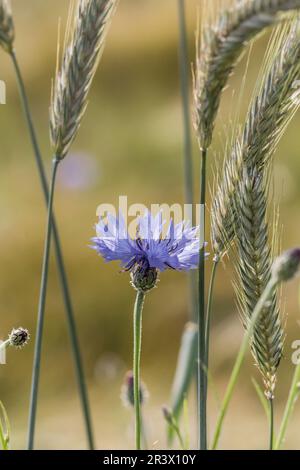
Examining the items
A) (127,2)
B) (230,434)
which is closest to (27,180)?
(127,2)

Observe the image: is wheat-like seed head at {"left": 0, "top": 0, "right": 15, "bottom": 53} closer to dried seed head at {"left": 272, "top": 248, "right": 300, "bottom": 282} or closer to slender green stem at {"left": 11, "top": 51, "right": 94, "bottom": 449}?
slender green stem at {"left": 11, "top": 51, "right": 94, "bottom": 449}

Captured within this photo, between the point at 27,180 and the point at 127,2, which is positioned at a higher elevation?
the point at 127,2

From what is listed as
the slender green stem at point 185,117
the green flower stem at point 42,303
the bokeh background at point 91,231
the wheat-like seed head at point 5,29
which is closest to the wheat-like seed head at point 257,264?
the green flower stem at point 42,303

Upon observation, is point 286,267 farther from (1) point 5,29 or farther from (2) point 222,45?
(1) point 5,29

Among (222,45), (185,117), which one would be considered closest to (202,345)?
(222,45)

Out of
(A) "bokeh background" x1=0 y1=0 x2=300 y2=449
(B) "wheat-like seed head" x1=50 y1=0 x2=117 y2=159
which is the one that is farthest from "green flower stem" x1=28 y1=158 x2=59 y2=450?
(A) "bokeh background" x1=0 y1=0 x2=300 y2=449
